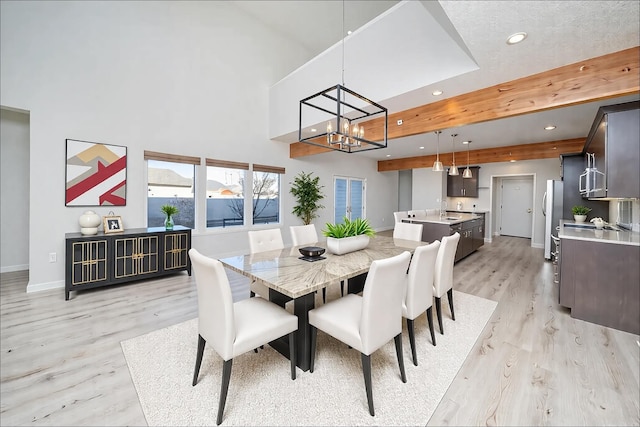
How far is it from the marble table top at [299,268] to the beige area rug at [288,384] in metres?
0.70

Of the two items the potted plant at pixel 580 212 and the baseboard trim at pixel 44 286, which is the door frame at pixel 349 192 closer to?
the potted plant at pixel 580 212

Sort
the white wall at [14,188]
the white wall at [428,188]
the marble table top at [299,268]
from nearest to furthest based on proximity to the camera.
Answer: the marble table top at [299,268] → the white wall at [14,188] → the white wall at [428,188]

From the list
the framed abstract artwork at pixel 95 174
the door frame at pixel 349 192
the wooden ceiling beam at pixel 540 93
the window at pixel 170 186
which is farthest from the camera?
the door frame at pixel 349 192

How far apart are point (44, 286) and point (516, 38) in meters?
5.85

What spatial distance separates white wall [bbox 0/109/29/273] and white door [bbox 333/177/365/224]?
616 cm

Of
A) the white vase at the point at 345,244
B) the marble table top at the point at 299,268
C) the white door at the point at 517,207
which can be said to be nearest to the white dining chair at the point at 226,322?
the marble table top at the point at 299,268

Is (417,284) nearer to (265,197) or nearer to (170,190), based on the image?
(170,190)

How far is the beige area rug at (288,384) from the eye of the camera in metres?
1.53

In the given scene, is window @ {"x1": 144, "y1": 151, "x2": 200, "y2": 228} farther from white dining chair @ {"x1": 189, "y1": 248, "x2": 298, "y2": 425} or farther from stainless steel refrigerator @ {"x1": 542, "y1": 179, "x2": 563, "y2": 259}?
stainless steel refrigerator @ {"x1": 542, "y1": 179, "x2": 563, "y2": 259}

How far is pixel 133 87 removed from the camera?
4.07 metres

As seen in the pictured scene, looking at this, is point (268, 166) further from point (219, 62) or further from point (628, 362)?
point (628, 362)

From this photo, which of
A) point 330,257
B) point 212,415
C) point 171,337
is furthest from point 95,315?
point 330,257

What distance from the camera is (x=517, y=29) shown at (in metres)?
1.93

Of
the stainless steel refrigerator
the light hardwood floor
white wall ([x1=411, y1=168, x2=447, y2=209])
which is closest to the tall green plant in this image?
the light hardwood floor
